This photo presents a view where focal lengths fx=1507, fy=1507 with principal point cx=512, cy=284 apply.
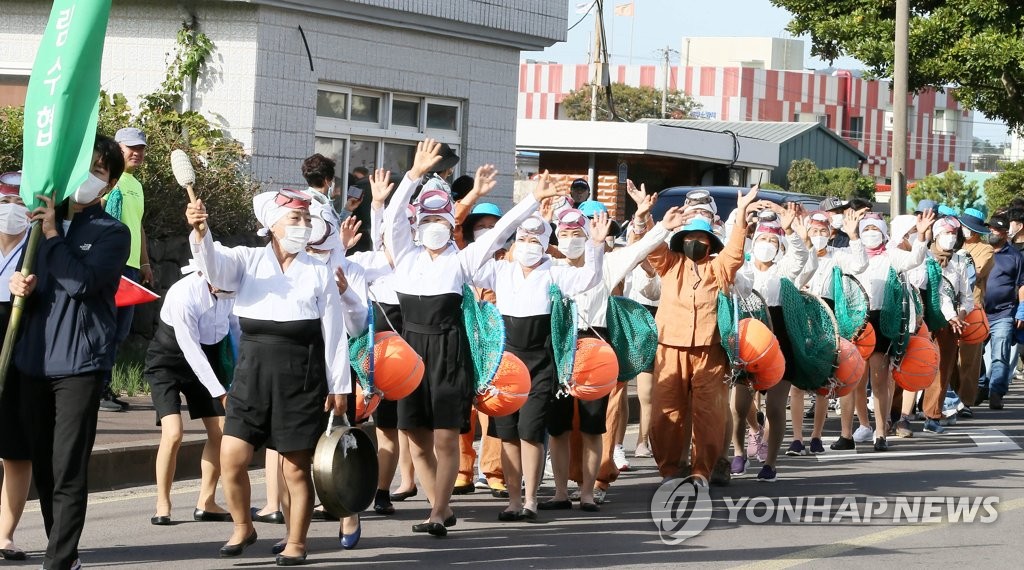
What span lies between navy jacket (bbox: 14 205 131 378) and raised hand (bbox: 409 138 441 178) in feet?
6.49

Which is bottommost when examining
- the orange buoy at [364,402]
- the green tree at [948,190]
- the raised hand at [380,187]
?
the orange buoy at [364,402]

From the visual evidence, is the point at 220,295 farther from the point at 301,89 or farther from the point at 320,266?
the point at 301,89

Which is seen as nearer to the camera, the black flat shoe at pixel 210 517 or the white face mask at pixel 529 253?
the black flat shoe at pixel 210 517

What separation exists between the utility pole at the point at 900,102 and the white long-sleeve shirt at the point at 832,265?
760 centimetres

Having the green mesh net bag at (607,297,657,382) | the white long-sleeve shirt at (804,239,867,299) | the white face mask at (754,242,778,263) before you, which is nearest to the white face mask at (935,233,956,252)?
the white long-sleeve shirt at (804,239,867,299)

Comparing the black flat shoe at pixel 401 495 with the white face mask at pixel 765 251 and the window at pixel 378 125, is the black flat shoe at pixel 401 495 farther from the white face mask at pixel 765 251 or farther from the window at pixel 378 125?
the window at pixel 378 125

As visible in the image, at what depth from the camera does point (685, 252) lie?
10.0 meters

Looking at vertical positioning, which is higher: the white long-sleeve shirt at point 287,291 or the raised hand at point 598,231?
the raised hand at point 598,231

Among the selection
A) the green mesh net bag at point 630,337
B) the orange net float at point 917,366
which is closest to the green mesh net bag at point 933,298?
the orange net float at point 917,366

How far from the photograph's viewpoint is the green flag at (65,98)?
6.80 meters

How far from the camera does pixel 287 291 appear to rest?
723 cm

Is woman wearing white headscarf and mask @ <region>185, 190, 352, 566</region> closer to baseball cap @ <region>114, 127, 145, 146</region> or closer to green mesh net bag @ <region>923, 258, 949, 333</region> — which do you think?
baseball cap @ <region>114, 127, 145, 146</region>

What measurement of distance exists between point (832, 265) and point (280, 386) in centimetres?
635

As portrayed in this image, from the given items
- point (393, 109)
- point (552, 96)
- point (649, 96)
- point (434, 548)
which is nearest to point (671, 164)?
point (393, 109)
